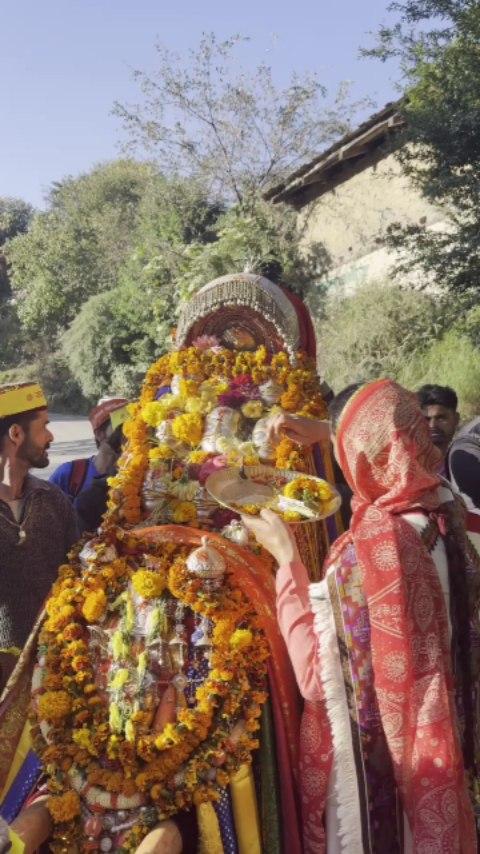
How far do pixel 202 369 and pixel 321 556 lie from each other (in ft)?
3.54

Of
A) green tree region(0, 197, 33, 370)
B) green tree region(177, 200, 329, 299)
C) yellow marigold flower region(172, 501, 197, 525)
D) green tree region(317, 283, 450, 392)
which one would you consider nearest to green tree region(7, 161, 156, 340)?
green tree region(0, 197, 33, 370)

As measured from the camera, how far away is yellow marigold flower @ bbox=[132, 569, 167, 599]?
2.92 metres

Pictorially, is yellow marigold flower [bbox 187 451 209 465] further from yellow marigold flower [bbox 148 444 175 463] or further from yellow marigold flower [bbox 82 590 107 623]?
yellow marigold flower [bbox 82 590 107 623]

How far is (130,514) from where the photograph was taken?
348 centimetres

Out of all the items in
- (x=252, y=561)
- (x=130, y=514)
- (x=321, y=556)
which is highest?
(x=130, y=514)

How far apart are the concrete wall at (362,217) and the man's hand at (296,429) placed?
429 inches

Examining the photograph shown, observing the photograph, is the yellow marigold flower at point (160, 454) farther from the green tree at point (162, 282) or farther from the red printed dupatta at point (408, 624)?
the green tree at point (162, 282)

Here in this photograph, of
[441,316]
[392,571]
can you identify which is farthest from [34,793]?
[441,316]

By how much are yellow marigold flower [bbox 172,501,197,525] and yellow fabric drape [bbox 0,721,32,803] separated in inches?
39.4

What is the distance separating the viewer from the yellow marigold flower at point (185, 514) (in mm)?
3451

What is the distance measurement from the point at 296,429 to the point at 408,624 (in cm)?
146

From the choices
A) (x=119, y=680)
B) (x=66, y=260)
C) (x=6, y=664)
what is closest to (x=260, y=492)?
(x=119, y=680)

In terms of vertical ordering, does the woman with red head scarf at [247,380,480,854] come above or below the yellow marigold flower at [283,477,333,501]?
below

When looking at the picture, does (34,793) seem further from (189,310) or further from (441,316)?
(441,316)
